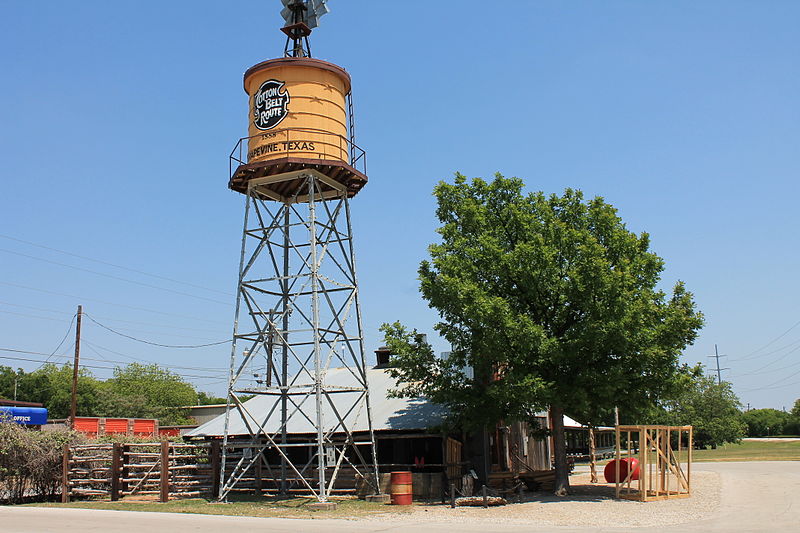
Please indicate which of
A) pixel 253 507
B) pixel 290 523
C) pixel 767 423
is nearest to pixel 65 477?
pixel 253 507

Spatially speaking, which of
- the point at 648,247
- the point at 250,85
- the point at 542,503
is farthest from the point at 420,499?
the point at 250,85

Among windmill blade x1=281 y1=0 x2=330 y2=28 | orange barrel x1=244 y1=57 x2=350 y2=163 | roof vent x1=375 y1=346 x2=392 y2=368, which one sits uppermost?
windmill blade x1=281 y1=0 x2=330 y2=28

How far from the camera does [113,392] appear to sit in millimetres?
88000

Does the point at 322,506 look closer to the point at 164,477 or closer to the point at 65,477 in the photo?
the point at 164,477

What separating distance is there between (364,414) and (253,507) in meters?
6.49

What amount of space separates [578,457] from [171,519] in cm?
4256

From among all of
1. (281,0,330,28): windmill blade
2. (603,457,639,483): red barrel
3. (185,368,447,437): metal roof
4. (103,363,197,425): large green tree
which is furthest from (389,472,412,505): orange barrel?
(103,363,197,425): large green tree

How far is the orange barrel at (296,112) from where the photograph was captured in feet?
75.4

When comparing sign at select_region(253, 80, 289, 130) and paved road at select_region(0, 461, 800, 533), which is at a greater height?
sign at select_region(253, 80, 289, 130)

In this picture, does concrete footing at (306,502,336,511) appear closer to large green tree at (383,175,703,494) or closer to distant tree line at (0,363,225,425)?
large green tree at (383,175,703,494)

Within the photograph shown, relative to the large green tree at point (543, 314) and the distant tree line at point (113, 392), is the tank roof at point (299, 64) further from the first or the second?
the distant tree line at point (113, 392)

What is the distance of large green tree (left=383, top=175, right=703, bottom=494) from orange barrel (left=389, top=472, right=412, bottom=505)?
2.76 metres

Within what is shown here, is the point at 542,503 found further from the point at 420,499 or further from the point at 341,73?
the point at 341,73

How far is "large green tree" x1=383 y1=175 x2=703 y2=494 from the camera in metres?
21.4
